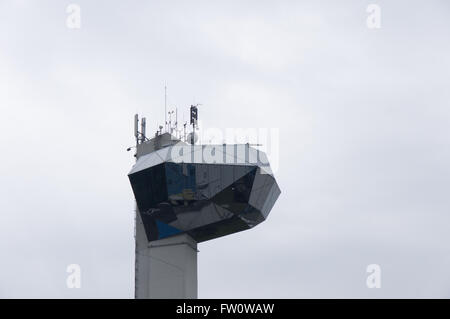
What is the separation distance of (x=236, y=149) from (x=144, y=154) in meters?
10.3

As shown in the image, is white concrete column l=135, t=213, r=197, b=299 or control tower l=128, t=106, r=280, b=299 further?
white concrete column l=135, t=213, r=197, b=299

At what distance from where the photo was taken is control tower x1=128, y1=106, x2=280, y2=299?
9612 centimetres

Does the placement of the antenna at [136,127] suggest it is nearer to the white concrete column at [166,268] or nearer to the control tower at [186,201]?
the control tower at [186,201]

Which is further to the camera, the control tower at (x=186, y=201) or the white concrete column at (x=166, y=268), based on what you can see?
the white concrete column at (x=166, y=268)

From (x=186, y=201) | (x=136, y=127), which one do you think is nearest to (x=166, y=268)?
(x=186, y=201)

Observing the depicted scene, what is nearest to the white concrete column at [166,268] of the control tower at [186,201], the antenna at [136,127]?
the control tower at [186,201]

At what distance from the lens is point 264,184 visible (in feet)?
322

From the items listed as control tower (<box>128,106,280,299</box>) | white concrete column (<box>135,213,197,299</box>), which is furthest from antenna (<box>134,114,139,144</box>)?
white concrete column (<box>135,213,197,299</box>)

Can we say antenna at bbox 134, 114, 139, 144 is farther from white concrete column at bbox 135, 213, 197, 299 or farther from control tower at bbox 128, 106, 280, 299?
white concrete column at bbox 135, 213, 197, 299

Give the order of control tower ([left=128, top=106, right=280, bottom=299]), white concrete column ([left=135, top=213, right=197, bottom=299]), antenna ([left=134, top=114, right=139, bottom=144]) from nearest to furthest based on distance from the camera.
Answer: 1. control tower ([left=128, top=106, right=280, bottom=299])
2. white concrete column ([left=135, top=213, right=197, bottom=299])
3. antenna ([left=134, top=114, right=139, bottom=144])

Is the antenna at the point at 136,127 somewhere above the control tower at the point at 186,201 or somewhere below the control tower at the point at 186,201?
above

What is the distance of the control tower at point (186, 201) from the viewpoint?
96125mm

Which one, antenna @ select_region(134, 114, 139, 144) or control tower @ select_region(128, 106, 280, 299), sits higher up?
antenna @ select_region(134, 114, 139, 144)
